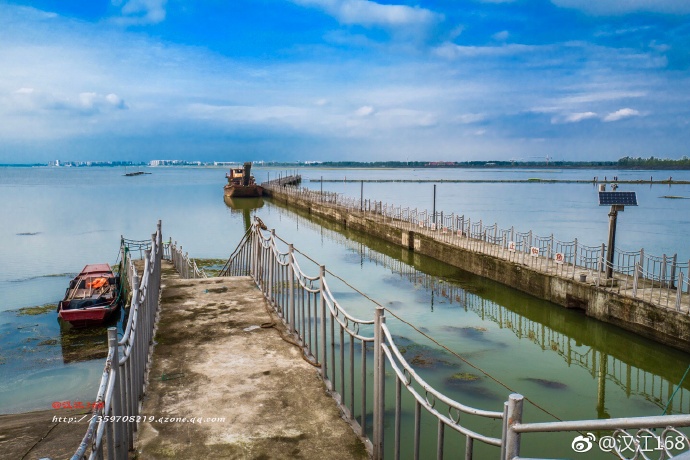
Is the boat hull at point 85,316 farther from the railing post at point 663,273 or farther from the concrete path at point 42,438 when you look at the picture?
the railing post at point 663,273

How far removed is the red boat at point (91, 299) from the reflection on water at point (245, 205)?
28.7 m

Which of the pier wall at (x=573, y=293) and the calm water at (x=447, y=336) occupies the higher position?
the pier wall at (x=573, y=293)

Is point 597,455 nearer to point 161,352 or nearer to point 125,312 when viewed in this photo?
point 161,352

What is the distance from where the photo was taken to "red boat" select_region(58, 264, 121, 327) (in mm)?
14016

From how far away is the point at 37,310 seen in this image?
1648 cm

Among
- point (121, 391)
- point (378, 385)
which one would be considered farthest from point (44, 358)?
point (378, 385)

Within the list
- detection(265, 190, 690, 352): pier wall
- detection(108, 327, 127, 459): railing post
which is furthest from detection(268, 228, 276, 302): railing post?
detection(265, 190, 690, 352): pier wall

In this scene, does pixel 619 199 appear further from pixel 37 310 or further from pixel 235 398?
pixel 37 310

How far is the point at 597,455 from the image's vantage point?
7449mm

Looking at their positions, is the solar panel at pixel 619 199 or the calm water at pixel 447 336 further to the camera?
the solar panel at pixel 619 199

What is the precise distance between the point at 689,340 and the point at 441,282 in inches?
371

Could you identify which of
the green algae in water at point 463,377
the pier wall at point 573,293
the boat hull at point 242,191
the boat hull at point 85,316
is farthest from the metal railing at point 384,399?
the boat hull at point 242,191

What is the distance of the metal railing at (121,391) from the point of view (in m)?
3.06

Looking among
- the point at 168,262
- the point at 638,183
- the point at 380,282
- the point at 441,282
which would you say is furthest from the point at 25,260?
the point at 638,183
